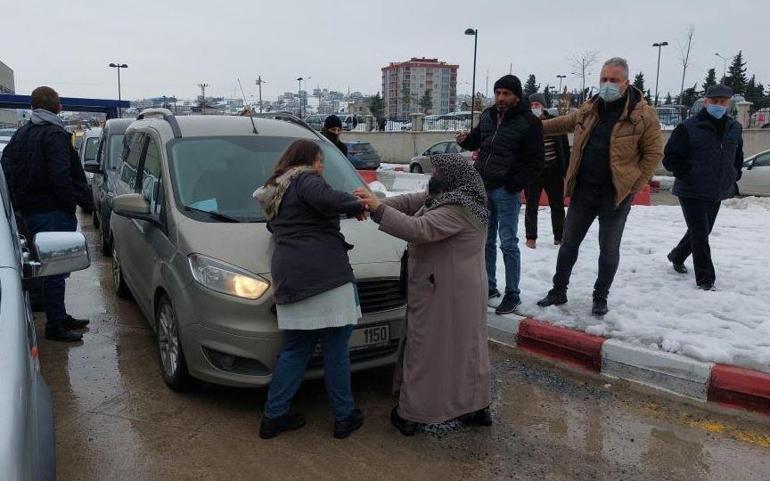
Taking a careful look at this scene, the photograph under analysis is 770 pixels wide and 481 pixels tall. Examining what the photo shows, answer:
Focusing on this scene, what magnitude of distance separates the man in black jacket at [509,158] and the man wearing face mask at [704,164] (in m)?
1.42

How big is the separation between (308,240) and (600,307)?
2919 millimetres

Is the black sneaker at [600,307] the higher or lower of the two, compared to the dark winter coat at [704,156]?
lower

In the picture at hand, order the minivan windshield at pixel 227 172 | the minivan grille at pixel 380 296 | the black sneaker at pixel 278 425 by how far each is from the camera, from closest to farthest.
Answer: the black sneaker at pixel 278 425, the minivan grille at pixel 380 296, the minivan windshield at pixel 227 172

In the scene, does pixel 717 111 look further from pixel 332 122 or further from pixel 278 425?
pixel 278 425

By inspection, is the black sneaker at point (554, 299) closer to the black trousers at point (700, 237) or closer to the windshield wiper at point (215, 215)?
the black trousers at point (700, 237)

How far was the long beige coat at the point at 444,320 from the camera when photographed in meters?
3.40

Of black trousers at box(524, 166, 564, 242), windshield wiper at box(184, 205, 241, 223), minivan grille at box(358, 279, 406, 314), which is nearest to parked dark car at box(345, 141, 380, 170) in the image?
black trousers at box(524, 166, 564, 242)

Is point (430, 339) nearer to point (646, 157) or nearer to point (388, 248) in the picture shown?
point (388, 248)

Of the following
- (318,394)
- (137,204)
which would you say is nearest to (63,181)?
(137,204)

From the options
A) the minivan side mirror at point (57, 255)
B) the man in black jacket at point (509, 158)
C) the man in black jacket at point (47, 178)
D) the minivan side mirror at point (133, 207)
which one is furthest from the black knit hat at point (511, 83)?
the man in black jacket at point (47, 178)

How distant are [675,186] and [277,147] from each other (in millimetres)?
3807

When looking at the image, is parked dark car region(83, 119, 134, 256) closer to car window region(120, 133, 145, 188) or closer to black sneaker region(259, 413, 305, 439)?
car window region(120, 133, 145, 188)

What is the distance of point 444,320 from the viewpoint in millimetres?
3436

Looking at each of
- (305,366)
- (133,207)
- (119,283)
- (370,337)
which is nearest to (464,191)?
(370,337)
